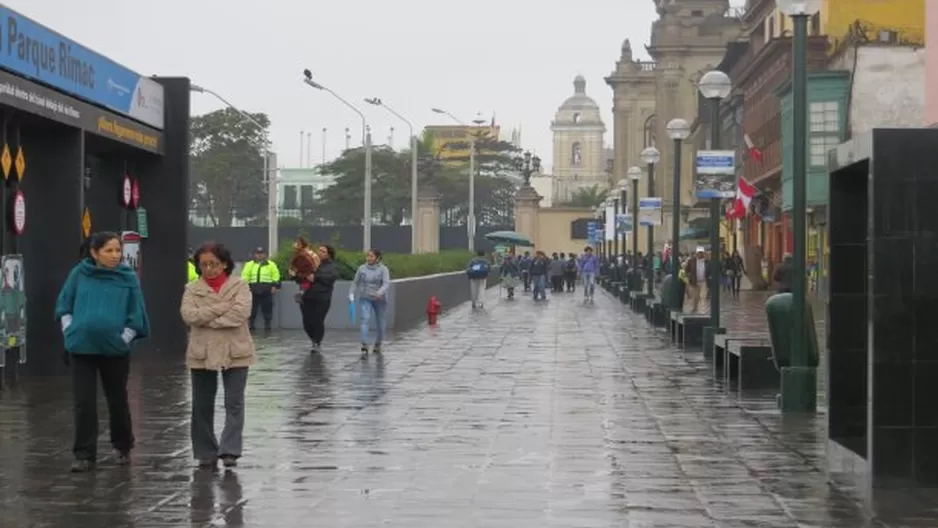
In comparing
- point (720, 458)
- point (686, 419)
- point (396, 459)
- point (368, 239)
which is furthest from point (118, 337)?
point (368, 239)

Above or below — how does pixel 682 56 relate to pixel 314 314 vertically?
above

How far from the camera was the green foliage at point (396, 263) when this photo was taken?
34312mm

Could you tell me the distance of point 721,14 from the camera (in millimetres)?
Result: 112000

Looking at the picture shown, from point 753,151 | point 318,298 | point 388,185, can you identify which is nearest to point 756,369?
point 318,298

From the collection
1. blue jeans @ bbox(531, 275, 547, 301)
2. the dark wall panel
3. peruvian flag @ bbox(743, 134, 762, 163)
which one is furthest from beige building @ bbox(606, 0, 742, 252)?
the dark wall panel

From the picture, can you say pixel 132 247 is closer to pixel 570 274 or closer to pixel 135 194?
pixel 135 194

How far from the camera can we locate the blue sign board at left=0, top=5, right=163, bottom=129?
18672 mm

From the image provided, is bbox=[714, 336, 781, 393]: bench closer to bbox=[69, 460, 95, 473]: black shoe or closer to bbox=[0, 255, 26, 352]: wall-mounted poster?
bbox=[0, 255, 26, 352]: wall-mounted poster

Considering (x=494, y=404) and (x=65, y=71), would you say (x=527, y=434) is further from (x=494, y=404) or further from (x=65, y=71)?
(x=65, y=71)

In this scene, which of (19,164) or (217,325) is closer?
(217,325)

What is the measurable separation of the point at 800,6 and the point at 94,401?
842 cm

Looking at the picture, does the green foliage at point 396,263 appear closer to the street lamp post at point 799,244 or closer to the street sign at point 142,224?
the street sign at point 142,224

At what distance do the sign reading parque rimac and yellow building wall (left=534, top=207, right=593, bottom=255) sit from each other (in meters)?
85.5

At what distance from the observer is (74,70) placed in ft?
69.4
